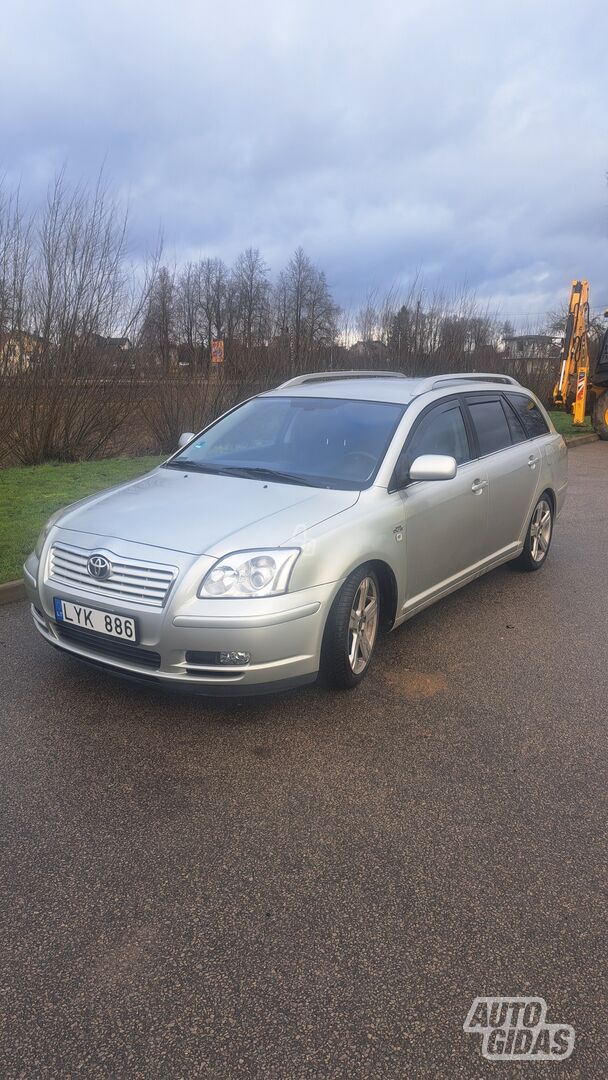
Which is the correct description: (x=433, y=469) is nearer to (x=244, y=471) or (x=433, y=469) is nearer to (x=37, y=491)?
(x=244, y=471)

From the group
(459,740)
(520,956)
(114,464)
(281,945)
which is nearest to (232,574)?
(459,740)

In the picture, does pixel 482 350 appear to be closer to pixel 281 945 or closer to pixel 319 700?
pixel 319 700

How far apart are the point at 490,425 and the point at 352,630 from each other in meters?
2.53

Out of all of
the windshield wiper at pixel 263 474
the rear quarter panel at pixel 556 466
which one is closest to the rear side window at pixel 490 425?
the rear quarter panel at pixel 556 466

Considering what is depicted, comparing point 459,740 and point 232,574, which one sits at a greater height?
point 232,574

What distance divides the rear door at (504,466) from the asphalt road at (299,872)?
4.88ft

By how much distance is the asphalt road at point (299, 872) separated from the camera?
2.00 m

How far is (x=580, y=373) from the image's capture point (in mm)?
18750

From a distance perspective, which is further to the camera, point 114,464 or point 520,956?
point 114,464

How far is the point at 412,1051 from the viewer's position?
1954 millimetres

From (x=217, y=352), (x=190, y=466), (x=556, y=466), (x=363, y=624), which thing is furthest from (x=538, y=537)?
(x=217, y=352)

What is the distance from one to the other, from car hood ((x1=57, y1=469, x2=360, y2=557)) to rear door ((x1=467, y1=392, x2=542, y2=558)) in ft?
5.71

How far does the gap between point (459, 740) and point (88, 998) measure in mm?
2034

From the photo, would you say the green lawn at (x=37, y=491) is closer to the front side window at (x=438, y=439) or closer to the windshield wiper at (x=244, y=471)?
the windshield wiper at (x=244, y=471)
